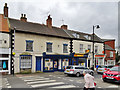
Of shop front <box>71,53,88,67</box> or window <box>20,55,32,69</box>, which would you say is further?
shop front <box>71,53,88,67</box>

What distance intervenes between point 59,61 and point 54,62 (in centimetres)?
103

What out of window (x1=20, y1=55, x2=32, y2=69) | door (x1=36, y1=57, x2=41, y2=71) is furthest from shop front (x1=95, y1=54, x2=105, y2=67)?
window (x1=20, y1=55, x2=32, y2=69)

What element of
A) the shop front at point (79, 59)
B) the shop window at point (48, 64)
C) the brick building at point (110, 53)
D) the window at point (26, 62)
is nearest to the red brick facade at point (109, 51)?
the brick building at point (110, 53)

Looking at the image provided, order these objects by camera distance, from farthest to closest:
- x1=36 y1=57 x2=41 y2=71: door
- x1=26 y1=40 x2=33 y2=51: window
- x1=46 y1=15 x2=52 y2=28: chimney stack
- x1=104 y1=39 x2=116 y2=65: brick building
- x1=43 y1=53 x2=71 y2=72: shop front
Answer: x1=104 y1=39 x2=116 y2=65: brick building, x1=46 y1=15 x2=52 y2=28: chimney stack, x1=43 y1=53 x2=71 y2=72: shop front, x1=36 y1=57 x2=41 y2=71: door, x1=26 y1=40 x2=33 y2=51: window

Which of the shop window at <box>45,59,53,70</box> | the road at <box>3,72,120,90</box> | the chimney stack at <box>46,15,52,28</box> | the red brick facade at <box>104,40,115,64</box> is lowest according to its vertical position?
the road at <box>3,72,120,90</box>

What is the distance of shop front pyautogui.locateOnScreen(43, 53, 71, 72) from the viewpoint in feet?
68.5

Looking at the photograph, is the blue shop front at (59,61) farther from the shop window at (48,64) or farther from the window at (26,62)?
the window at (26,62)

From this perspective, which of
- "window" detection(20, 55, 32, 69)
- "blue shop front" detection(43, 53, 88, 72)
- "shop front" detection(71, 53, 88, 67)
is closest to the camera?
"window" detection(20, 55, 32, 69)

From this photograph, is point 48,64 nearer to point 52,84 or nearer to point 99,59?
point 52,84

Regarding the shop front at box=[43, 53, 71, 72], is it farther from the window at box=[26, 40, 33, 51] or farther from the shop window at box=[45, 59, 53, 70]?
the window at box=[26, 40, 33, 51]

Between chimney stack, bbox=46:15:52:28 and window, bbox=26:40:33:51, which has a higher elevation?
chimney stack, bbox=46:15:52:28

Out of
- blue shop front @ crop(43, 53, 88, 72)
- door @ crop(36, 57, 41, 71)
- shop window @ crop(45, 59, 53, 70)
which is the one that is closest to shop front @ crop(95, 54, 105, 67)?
blue shop front @ crop(43, 53, 88, 72)

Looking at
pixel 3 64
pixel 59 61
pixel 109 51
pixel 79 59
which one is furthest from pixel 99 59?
pixel 3 64

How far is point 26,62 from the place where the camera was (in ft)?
61.8
